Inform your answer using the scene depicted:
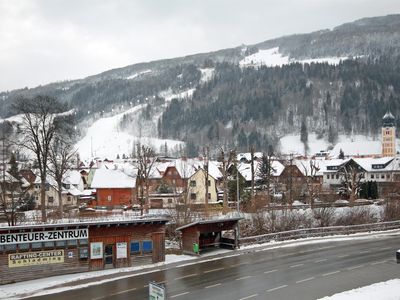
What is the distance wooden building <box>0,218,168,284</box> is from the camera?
103ft

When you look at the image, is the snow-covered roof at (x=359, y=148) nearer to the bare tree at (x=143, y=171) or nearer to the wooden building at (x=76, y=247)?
the bare tree at (x=143, y=171)

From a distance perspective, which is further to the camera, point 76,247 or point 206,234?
point 206,234

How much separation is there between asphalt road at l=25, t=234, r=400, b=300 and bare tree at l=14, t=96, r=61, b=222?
1982cm

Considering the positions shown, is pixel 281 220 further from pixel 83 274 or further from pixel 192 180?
pixel 192 180

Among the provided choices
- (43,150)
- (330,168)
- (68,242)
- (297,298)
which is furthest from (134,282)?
(330,168)

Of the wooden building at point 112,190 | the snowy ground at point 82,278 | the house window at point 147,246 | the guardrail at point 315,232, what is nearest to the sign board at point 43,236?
the snowy ground at point 82,278

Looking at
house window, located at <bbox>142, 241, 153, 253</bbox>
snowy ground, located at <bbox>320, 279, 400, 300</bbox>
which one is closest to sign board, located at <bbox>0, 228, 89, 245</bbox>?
house window, located at <bbox>142, 241, 153, 253</bbox>

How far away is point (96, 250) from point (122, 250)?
188 centimetres

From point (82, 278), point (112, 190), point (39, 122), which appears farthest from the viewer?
point (112, 190)

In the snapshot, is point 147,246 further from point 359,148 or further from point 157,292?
point 359,148

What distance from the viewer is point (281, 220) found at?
52.6 meters

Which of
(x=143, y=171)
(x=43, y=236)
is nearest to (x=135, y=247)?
(x=43, y=236)

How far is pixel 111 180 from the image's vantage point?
3098 inches

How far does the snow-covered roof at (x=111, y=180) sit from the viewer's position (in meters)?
77.9
